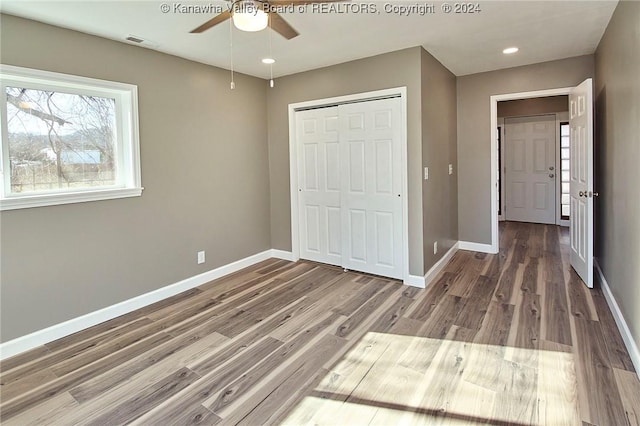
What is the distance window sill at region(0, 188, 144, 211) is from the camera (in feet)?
8.59

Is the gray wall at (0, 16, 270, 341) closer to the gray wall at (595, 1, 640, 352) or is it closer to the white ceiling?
the white ceiling

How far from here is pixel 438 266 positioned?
4320 mm

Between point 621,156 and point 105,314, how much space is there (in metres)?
4.39

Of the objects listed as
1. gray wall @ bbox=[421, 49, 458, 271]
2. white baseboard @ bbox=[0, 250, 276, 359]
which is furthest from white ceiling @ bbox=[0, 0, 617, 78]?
white baseboard @ bbox=[0, 250, 276, 359]

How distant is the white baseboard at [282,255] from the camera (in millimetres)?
4925

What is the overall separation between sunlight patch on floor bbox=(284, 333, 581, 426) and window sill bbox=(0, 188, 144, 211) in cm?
237

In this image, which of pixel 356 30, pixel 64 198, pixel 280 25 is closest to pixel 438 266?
pixel 356 30

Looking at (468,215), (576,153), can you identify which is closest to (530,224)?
(468,215)

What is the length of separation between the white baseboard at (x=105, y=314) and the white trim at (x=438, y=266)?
2224 millimetres

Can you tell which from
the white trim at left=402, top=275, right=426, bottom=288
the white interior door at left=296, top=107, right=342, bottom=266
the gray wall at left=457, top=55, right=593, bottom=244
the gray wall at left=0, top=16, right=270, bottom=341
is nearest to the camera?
the gray wall at left=0, top=16, right=270, bottom=341

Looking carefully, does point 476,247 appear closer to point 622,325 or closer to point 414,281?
point 414,281

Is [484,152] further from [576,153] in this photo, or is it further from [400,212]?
[400,212]

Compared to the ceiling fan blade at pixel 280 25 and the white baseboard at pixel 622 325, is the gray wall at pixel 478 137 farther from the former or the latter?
the ceiling fan blade at pixel 280 25

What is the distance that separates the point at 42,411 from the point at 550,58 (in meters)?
5.58
